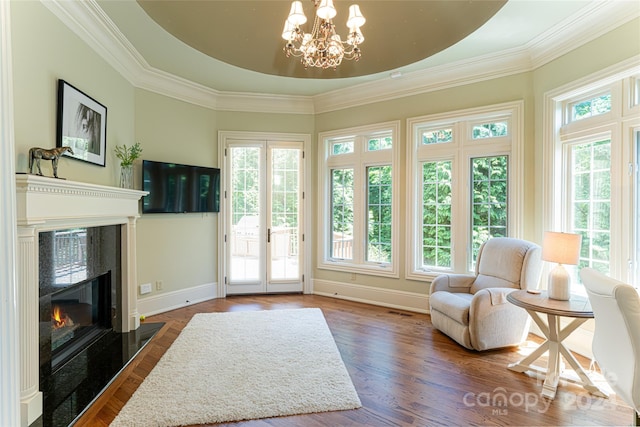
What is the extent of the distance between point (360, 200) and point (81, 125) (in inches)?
134

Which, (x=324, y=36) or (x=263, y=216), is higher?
(x=324, y=36)

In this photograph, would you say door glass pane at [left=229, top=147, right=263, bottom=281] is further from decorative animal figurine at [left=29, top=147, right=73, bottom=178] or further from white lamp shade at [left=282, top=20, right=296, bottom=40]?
white lamp shade at [left=282, top=20, right=296, bottom=40]

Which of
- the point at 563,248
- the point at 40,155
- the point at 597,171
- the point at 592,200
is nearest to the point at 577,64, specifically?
the point at 597,171

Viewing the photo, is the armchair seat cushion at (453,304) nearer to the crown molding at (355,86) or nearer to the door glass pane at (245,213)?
the crown molding at (355,86)

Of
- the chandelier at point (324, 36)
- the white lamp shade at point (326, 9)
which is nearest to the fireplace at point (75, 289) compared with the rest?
the chandelier at point (324, 36)

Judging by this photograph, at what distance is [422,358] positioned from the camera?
114 inches

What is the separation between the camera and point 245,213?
4.99 meters

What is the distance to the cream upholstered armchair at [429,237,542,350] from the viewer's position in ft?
9.66

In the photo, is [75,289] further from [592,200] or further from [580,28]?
[580,28]

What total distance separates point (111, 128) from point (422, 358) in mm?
3930

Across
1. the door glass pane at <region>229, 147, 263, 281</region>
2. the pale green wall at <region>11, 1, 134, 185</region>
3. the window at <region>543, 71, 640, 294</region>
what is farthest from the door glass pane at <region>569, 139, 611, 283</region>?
the pale green wall at <region>11, 1, 134, 185</region>

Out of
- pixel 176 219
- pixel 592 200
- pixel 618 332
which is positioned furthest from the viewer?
pixel 176 219

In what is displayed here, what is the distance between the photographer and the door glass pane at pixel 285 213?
16.6 feet

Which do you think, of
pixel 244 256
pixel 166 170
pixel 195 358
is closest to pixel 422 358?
pixel 195 358
